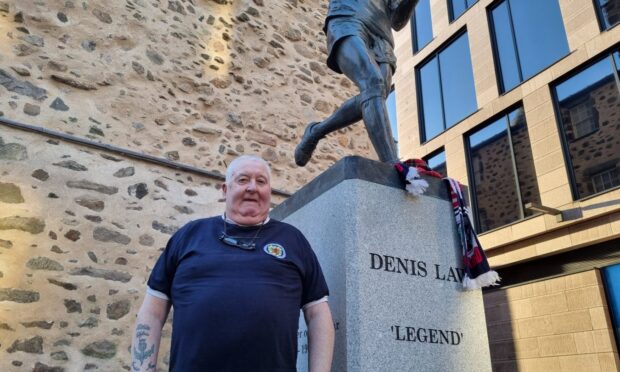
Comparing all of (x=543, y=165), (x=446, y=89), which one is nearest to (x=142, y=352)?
(x=543, y=165)

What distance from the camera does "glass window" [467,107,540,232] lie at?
353 inches

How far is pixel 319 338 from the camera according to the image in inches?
70.9

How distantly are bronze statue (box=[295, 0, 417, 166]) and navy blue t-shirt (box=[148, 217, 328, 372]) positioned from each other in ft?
4.05

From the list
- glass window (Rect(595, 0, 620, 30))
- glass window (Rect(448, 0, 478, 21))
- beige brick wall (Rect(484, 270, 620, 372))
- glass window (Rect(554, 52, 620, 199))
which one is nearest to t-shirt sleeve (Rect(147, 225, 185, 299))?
beige brick wall (Rect(484, 270, 620, 372))

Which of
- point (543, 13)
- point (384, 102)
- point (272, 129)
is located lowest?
point (384, 102)

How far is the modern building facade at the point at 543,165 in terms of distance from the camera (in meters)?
7.51

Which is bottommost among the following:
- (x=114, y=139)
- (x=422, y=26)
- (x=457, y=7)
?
(x=114, y=139)

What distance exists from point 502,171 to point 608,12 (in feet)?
10.3

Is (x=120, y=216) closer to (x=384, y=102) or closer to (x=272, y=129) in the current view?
(x=272, y=129)

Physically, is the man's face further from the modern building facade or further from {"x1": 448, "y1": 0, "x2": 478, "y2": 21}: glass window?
{"x1": 448, "y1": 0, "x2": 478, "y2": 21}: glass window

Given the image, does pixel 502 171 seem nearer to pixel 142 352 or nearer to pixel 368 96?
pixel 368 96

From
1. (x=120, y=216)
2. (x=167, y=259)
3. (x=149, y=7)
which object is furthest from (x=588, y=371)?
(x=149, y=7)

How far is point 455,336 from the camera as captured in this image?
8.07 ft

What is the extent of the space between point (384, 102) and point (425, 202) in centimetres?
70
